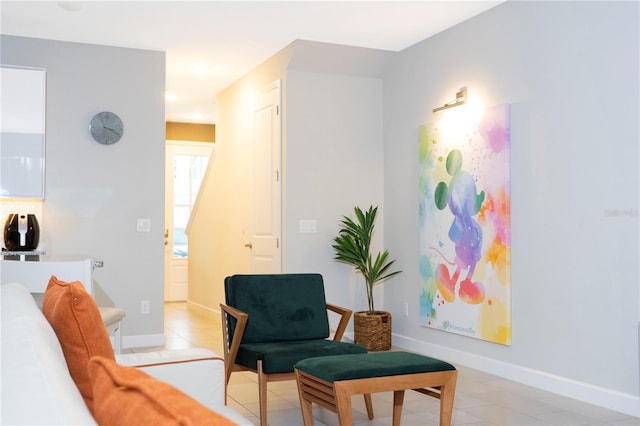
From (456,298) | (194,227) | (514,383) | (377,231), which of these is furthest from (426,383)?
(194,227)

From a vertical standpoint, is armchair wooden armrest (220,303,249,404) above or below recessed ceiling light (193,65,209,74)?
below

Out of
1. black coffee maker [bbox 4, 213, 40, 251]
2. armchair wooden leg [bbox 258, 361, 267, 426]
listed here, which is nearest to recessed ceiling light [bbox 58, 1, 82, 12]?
black coffee maker [bbox 4, 213, 40, 251]

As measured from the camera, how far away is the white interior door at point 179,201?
405 inches

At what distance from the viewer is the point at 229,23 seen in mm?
5480

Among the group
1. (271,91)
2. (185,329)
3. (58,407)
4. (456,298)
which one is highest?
(271,91)

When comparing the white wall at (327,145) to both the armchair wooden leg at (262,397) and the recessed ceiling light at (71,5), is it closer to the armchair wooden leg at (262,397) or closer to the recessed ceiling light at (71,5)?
the recessed ceiling light at (71,5)

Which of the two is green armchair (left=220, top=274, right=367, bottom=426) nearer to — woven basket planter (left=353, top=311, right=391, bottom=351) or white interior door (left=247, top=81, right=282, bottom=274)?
woven basket planter (left=353, top=311, right=391, bottom=351)

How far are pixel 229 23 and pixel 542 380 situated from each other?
354 cm

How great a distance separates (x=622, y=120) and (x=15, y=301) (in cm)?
349

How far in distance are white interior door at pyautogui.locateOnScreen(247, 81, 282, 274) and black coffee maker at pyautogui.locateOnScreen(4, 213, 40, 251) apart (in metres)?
2.13

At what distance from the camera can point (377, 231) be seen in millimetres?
6562

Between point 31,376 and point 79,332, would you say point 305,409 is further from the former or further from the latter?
point 31,376

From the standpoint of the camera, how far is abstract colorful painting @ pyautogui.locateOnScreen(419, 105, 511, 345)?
491 centimetres

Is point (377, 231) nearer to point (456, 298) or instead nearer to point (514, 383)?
point (456, 298)
